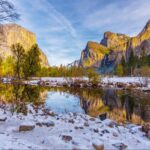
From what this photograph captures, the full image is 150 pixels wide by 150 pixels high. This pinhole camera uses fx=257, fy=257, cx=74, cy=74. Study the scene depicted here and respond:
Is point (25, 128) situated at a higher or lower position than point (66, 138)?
higher

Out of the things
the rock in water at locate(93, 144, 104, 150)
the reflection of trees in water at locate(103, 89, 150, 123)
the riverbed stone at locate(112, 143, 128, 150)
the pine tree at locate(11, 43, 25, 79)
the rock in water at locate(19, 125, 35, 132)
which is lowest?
the reflection of trees in water at locate(103, 89, 150, 123)

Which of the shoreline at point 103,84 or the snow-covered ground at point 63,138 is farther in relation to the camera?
the shoreline at point 103,84

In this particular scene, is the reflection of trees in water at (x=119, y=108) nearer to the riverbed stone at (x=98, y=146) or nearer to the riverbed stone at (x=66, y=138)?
the riverbed stone at (x=66, y=138)

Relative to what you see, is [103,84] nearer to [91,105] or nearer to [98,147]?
[91,105]

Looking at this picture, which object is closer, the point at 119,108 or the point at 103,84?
the point at 119,108

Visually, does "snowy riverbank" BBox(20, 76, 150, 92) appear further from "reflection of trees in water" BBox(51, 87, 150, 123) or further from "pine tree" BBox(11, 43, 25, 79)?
"reflection of trees in water" BBox(51, 87, 150, 123)

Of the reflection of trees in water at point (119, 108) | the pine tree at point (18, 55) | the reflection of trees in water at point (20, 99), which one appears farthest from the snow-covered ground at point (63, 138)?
the pine tree at point (18, 55)

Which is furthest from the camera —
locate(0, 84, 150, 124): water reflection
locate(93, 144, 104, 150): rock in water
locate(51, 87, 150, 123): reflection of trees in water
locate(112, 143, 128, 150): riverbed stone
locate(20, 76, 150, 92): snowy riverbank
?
locate(20, 76, 150, 92): snowy riverbank

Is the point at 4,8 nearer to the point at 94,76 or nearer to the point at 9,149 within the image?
the point at 9,149

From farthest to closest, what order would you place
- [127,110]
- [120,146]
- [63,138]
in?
1. [127,110]
2. [63,138]
3. [120,146]

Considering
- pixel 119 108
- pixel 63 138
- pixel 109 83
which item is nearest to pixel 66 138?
pixel 63 138

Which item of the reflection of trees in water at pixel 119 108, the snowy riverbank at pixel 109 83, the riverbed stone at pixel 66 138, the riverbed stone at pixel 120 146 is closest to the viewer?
the riverbed stone at pixel 120 146

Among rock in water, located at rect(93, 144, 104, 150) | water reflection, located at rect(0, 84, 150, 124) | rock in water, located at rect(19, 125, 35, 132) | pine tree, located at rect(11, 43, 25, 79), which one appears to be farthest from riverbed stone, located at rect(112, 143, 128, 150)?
pine tree, located at rect(11, 43, 25, 79)

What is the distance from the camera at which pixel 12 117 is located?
33.4 ft
